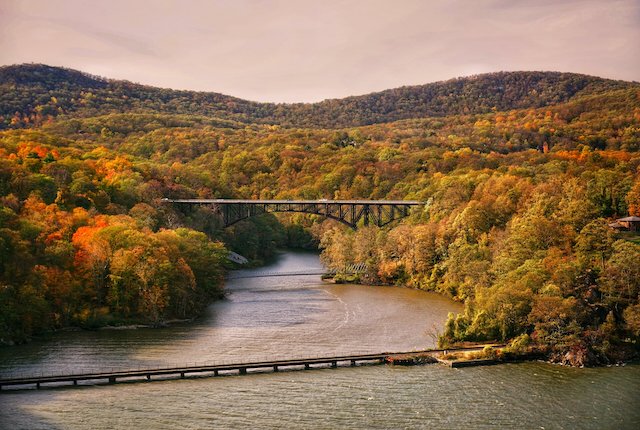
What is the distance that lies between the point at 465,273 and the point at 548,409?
34.2m

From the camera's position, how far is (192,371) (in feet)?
164

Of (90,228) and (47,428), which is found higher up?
(90,228)

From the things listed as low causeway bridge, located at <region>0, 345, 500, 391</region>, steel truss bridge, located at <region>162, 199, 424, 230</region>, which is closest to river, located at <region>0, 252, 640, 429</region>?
low causeway bridge, located at <region>0, 345, 500, 391</region>

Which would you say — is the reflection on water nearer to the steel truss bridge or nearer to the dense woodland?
the dense woodland

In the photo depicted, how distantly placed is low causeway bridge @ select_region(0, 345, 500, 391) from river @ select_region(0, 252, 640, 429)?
907 mm

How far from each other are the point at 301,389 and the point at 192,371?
776 centimetres

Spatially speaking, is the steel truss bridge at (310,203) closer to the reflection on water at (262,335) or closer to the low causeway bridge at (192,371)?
the reflection on water at (262,335)

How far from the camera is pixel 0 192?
7825 cm

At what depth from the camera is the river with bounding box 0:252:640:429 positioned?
4197 cm

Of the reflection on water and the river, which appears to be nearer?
the river

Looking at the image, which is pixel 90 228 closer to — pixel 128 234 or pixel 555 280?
pixel 128 234

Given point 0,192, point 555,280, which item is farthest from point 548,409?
point 0,192

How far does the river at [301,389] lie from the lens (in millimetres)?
41969

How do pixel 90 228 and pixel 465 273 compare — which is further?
pixel 465 273
